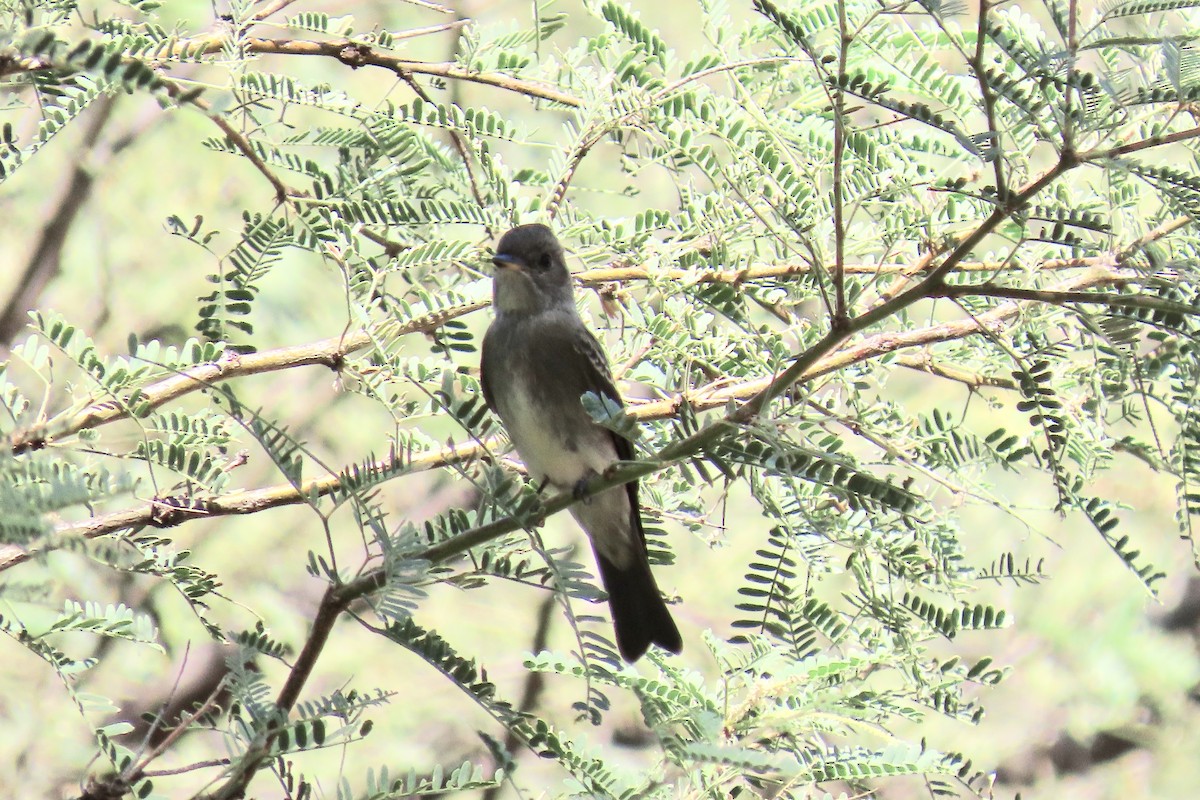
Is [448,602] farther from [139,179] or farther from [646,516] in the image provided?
[646,516]

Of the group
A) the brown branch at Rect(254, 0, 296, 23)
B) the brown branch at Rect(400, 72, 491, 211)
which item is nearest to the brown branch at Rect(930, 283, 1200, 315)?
the brown branch at Rect(400, 72, 491, 211)

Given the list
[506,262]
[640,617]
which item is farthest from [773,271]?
[640,617]

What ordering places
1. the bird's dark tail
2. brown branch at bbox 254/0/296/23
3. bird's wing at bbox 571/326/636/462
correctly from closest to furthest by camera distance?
1. brown branch at bbox 254/0/296/23
2. bird's wing at bbox 571/326/636/462
3. the bird's dark tail

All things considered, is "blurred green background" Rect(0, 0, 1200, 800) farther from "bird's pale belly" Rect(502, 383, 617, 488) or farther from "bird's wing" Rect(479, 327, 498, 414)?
"bird's pale belly" Rect(502, 383, 617, 488)

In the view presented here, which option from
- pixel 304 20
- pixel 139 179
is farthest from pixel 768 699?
pixel 139 179

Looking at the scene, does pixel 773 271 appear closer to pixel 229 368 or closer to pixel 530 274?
pixel 530 274

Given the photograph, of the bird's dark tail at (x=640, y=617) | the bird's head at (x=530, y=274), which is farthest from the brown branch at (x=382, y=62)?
the bird's dark tail at (x=640, y=617)
